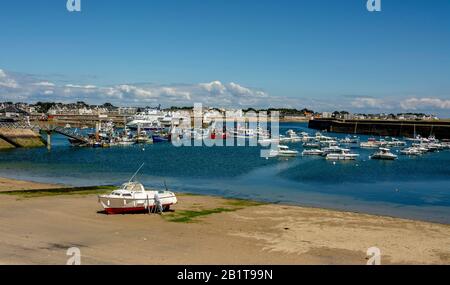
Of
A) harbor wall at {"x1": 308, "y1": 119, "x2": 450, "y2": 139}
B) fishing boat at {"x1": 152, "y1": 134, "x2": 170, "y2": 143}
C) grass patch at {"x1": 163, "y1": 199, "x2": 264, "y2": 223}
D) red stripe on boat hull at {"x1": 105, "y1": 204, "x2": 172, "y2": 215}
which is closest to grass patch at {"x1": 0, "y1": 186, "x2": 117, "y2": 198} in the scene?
red stripe on boat hull at {"x1": 105, "y1": 204, "x2": 172, "y2": 215}

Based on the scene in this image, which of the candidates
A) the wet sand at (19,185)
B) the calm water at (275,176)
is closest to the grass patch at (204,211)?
the calm water at (275,176)

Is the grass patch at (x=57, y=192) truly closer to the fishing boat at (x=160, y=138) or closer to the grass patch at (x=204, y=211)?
the grass patch at (x=204, y=211)

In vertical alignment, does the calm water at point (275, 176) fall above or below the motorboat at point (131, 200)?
below

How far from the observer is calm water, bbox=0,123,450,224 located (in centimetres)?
4025

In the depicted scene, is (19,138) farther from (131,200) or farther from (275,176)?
(131,200)

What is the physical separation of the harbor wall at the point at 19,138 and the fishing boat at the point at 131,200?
64964mm

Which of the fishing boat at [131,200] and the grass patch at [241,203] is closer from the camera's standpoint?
the fishing boat at [131,200]

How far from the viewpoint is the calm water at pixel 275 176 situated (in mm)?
40250

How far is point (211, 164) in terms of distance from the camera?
228 feet

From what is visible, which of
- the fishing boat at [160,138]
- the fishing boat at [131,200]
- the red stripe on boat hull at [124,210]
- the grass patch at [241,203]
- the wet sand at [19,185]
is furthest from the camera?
the fishing boat at [160,138]

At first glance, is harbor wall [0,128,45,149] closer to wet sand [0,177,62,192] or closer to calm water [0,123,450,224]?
calm water [0,123,450,224]

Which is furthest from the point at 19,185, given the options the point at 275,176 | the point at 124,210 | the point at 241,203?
the point at 275,176

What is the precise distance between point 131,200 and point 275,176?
2855cm
